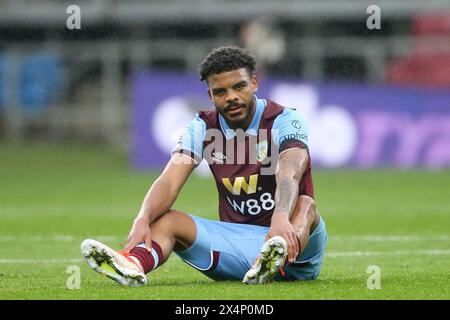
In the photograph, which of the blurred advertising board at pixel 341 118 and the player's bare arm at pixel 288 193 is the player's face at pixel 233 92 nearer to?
the player's bare arm at pixel 288 193

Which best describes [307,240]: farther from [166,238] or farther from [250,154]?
[166,238]

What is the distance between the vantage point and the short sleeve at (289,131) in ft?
23.7

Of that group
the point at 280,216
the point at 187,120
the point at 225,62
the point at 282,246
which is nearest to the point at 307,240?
the point at 280,216

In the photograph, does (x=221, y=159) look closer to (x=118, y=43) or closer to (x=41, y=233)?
(x=41, y=233)

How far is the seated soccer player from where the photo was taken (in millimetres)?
6930

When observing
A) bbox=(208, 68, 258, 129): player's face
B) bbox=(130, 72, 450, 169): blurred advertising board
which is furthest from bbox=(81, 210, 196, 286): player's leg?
bbox=(130, 72, 450, 169): blurred advertising board

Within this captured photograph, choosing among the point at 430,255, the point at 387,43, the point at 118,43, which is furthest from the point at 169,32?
the point at 430,255

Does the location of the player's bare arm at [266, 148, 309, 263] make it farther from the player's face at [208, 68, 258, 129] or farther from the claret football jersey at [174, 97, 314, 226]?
the player's face at [208, 68, 258, 129]

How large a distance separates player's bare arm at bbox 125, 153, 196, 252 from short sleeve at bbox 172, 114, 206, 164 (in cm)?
4

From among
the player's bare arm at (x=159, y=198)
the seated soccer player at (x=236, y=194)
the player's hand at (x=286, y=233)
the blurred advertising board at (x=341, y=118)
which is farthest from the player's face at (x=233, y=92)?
the blurred advertising board at (x=341, y=118)

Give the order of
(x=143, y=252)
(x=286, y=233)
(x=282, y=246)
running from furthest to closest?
1. (x=143, y=252)
2. (x=286, y=233)
3. (x=282, y=246)

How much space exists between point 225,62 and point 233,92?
0.20 metres

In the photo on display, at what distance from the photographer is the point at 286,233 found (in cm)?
668

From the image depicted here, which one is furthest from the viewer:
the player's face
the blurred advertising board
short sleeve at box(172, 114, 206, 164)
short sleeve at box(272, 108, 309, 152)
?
the blurred advertising board
